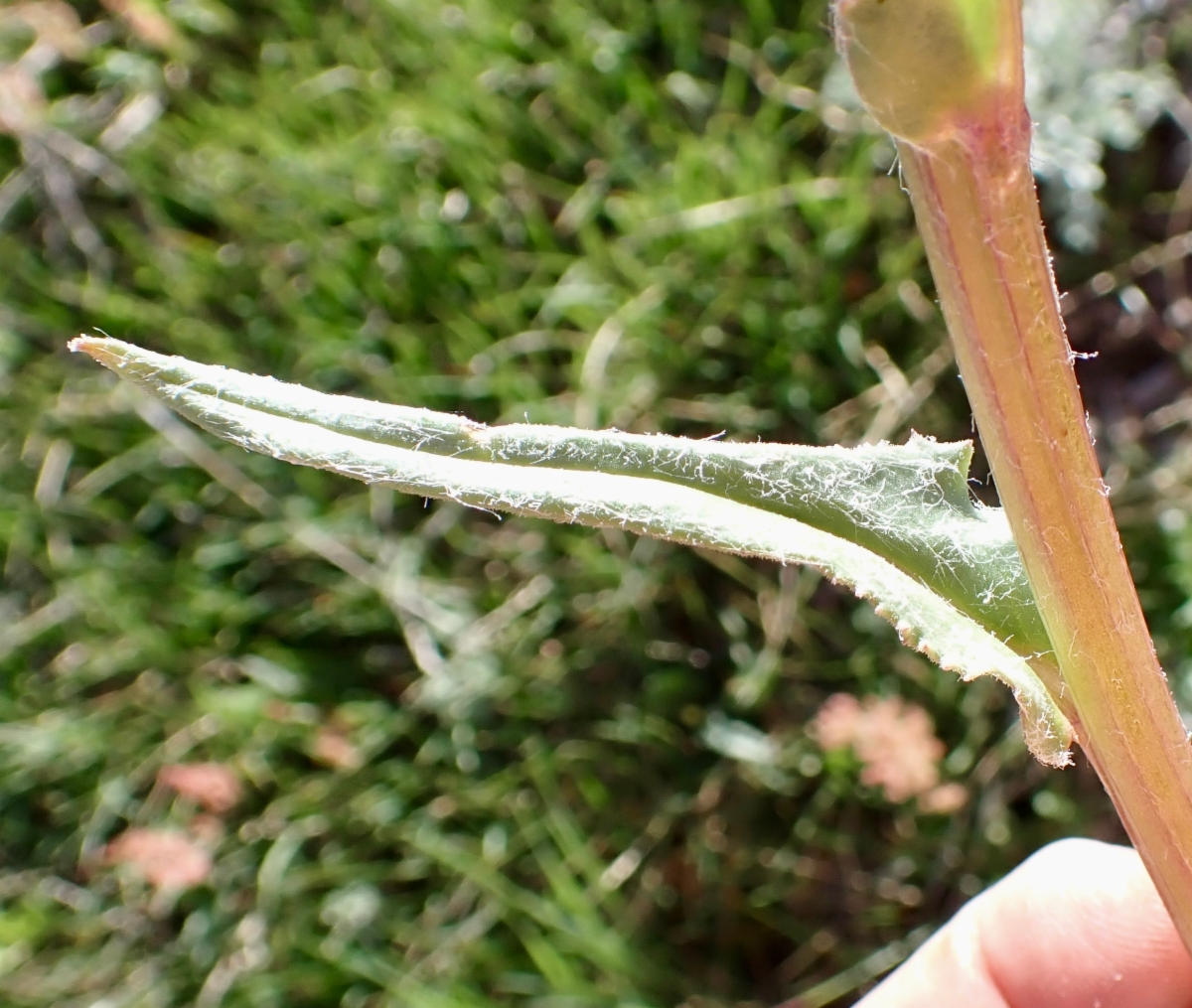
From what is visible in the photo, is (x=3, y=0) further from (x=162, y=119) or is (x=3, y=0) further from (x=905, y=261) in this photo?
(x=905, y=261)

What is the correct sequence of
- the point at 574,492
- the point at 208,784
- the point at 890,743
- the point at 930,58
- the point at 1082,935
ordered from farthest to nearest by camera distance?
the point at 208,784 < the point at 890,743 < the point at 1082,935 < the point at 574,492 < the point at 930,58

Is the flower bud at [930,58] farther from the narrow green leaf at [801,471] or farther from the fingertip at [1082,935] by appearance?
the fingertip at [1082,935]

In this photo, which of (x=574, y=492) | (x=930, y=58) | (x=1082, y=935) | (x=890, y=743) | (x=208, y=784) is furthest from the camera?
(x=208, y=784)

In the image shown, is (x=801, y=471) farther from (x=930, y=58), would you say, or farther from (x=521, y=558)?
(x=521, y=558)

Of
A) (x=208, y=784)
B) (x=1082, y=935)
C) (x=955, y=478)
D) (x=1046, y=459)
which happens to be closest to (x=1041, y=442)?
(x=1046, y=459)

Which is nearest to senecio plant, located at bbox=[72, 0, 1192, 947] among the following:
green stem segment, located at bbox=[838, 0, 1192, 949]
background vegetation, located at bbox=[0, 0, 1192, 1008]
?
green stem segment, located at bbox=[838, 0, 1192, 949]
